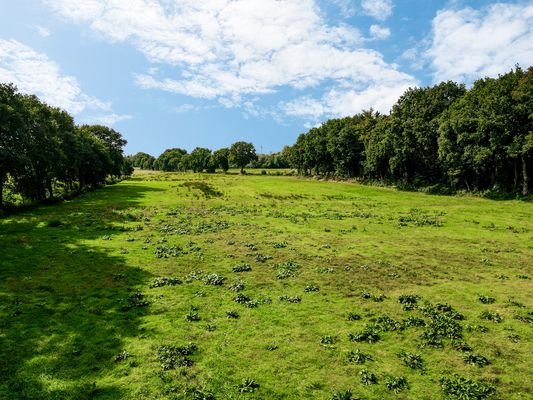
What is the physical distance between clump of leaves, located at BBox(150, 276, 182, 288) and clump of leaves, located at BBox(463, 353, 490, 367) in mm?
17851

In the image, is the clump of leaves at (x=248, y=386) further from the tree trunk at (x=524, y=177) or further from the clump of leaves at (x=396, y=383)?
the tree trunk at (x=524, y=177)

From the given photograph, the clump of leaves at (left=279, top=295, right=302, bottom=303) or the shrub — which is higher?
the shrub

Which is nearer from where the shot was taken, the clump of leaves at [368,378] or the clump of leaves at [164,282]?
the clump of leaves at [368,378]

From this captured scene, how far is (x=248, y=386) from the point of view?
1470 centimetres

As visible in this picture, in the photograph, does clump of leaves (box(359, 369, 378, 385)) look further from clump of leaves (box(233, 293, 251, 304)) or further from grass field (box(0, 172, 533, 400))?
clump of leaves (box(233, 293, 251, 304))

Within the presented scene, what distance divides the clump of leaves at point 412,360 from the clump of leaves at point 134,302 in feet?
47.0

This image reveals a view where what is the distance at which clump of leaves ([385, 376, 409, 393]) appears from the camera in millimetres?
14634

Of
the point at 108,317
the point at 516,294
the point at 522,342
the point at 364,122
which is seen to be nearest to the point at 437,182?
the point at 364,122

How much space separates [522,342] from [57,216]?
54.9 m

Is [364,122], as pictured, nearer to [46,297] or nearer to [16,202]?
[16,202]

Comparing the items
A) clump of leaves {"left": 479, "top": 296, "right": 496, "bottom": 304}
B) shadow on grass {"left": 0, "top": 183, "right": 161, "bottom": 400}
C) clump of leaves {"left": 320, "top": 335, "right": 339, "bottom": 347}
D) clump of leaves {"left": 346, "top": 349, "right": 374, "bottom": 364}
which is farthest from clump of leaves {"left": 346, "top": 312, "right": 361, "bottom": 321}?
shadow on grass {"left": 0, "top": 183, "right": 161, "bottom": 400}

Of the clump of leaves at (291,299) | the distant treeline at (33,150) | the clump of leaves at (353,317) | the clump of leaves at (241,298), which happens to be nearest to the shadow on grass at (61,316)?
the clump of leaves at (241,298)

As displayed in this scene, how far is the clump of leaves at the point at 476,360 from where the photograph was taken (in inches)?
643

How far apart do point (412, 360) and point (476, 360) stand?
109 inches
